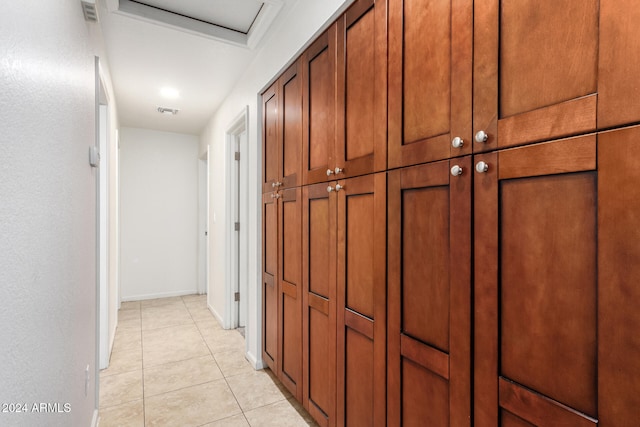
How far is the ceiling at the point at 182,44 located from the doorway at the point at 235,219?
578 millimetres

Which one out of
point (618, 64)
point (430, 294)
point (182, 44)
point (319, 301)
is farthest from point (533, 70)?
point (182, 44)

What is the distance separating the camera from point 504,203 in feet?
2.92

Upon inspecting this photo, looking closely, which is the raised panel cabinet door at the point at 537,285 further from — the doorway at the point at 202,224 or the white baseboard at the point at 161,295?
the white baseboard at the point at 161,295

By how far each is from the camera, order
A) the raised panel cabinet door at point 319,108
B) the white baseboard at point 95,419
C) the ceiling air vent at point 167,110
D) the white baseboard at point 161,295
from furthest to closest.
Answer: the white baseboard at point 161,295, the ceiling air vent at point 167,110, the white baseboard at point 95,419, the raised panel cabinet door at point 319,108

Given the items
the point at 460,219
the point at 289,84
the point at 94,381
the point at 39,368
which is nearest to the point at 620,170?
the point at 460,219

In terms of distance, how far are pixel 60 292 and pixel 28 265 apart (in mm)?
389

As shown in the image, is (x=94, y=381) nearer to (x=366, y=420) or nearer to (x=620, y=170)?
(x=366, y=420)

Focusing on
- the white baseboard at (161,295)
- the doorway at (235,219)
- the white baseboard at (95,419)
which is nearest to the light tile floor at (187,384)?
the white baseboard at (95,419)

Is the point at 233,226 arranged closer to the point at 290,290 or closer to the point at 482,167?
the point at 290,290

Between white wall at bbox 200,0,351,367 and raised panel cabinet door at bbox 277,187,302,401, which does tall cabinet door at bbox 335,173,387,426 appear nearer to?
raised panel cabinet door at bbox 277,187,302,401

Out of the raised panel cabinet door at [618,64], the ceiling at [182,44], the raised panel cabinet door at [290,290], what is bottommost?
the raised panel cabinet door at [290,290]

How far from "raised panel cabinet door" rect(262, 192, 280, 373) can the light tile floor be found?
0.23 m

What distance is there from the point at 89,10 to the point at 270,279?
73.0 inches

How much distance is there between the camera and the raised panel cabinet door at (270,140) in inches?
91.9
